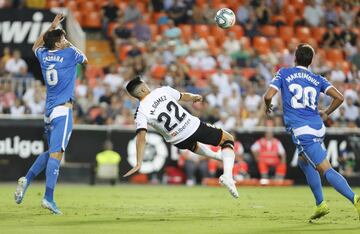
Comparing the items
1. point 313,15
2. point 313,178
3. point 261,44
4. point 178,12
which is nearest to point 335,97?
point 313,178

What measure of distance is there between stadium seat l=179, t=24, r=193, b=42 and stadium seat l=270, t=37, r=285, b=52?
8.24 ft

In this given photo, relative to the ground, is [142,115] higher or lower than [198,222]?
higher

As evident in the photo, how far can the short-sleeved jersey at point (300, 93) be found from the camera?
11.3 meters

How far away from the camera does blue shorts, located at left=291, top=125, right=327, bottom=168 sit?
11.1 m

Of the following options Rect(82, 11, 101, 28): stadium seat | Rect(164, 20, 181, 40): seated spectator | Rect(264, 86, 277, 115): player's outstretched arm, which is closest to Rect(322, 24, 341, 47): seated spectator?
Rect(164, 20, 181, 40): seated spectator

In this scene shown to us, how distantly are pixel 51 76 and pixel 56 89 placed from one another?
0.20m

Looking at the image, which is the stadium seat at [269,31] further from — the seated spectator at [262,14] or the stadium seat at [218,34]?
the stadium seat at [218,34]

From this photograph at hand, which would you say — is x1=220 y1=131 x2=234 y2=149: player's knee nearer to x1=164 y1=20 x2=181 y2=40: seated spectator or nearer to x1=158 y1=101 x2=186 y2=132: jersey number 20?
x1=158 y1=101 x2=186 y2=132: jersey number 20

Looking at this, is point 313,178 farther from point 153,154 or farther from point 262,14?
point 262,14

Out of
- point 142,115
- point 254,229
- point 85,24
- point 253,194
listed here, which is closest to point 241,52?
point 85,24

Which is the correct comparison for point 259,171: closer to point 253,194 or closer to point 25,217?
point 253,194

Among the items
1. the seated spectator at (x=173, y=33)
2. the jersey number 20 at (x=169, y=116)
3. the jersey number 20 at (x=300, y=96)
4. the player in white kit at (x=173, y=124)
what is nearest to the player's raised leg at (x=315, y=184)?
the jersey number 20 at (x=300, y=96)

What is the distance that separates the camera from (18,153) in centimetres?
2095

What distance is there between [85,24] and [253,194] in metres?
10.6
